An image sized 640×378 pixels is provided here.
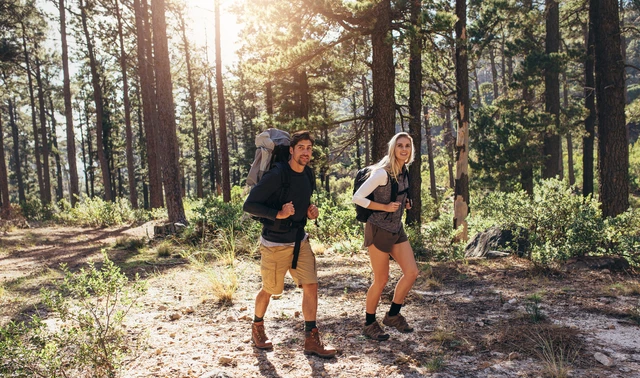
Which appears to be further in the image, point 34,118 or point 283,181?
point 34,118

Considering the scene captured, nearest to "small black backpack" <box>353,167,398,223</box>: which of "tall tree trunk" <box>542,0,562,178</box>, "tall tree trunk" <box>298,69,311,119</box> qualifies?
"tall tree trunk" <box>298,69,311,119</box>

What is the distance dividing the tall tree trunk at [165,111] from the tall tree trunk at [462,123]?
8215mm

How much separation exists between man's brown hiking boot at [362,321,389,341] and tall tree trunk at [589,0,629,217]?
8019 mm

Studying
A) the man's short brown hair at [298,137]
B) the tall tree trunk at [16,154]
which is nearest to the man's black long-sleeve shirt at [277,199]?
the man's short brown hair at [298,137]

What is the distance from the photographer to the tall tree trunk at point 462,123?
1143 centimetres

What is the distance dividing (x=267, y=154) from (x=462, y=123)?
28.8ft

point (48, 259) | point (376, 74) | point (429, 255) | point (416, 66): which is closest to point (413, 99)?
point (416, 66)

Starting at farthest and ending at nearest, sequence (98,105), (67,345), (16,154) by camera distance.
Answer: (16,154), (98,105), (67,345)

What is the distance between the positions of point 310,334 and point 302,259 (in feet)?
2.43

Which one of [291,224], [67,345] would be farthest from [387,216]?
[67,345]

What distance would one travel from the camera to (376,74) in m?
9.22

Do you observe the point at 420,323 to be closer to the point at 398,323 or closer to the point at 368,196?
the point at 398,323

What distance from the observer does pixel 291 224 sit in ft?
12.8

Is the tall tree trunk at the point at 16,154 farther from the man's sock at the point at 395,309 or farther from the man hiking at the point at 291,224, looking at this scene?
the man's sock at the point at 395,309
